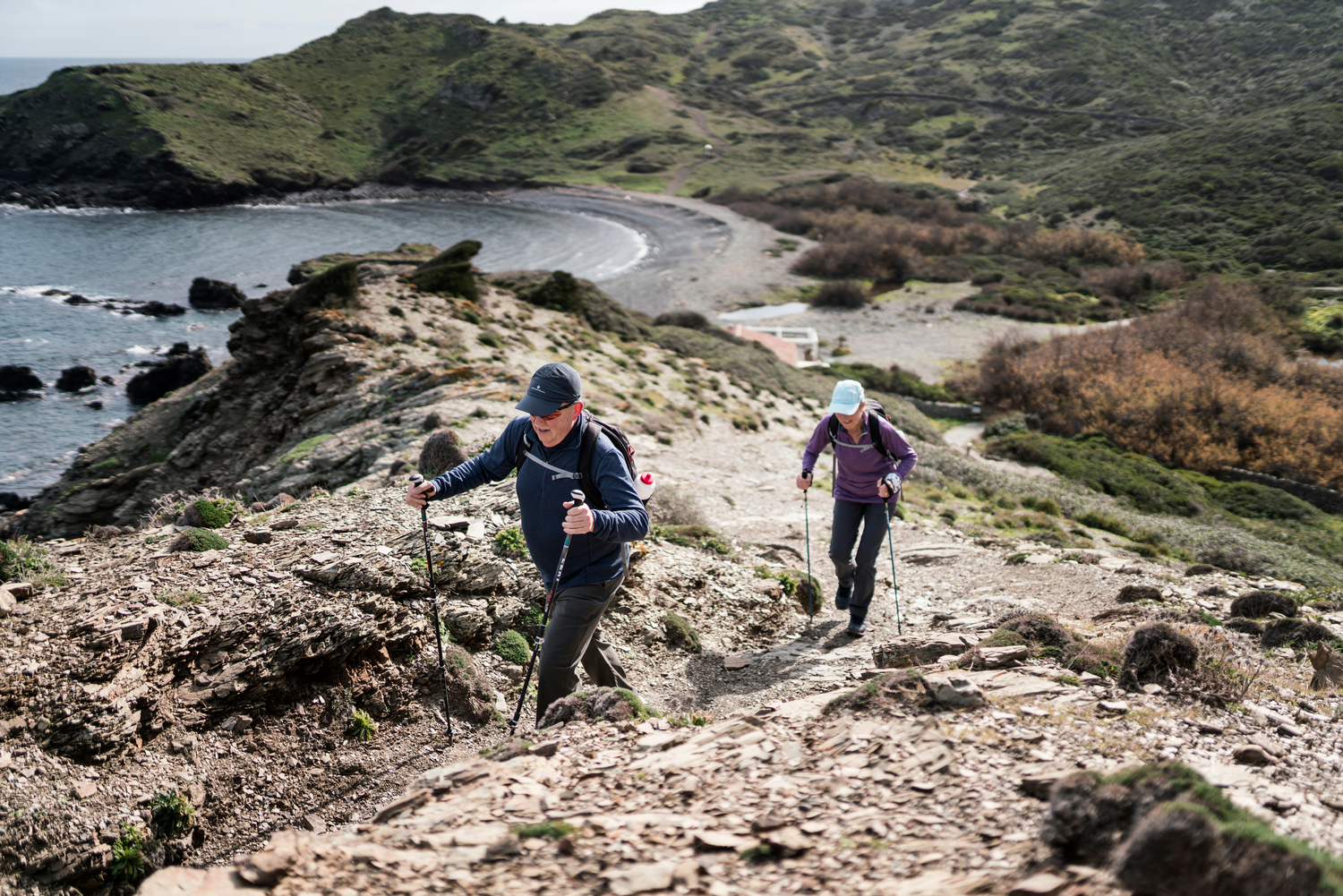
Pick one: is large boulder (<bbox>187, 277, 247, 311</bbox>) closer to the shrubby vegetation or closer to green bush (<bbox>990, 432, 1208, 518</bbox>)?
the shrubby vegetation

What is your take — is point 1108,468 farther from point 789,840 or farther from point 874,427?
point 789,840

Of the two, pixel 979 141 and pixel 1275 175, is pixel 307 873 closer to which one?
pixel 1275 175

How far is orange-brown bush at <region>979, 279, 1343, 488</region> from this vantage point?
29156 mm

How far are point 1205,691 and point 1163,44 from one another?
547ft

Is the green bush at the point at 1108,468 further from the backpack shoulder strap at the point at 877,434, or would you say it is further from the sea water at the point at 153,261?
the sea water at the point at 153,261

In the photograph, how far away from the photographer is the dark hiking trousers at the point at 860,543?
829 cm

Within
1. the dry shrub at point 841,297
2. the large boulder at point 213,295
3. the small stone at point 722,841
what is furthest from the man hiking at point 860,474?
the large boulder at point 213,295

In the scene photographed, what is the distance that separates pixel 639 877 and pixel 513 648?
443cm

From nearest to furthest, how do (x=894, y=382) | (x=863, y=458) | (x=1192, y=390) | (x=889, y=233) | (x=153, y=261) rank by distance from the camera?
(x=863, y=458)
(x=1192, y=390)
(x=894, y=382)
(x=153, y=261)
(x=889, y=233)

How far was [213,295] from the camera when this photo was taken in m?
55.0

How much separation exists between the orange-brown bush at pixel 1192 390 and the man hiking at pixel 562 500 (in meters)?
31.5

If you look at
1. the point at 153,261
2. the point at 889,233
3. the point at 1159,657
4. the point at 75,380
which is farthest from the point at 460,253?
the point at 889,233

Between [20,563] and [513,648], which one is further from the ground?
[20,563]

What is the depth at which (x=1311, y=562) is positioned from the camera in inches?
711
